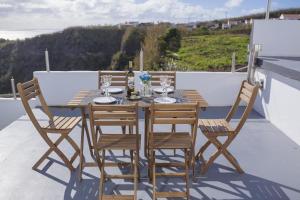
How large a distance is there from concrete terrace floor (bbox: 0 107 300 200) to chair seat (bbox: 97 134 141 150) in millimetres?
462

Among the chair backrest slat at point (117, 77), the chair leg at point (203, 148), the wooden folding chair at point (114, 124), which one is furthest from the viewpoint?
the chair backrest slat at point (117, 77)

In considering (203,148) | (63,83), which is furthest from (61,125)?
(63,83)

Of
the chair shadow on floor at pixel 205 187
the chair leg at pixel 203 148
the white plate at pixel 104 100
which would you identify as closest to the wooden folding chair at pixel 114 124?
the chair shadow on floor at pixel 205 187

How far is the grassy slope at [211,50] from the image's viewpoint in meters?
14.0

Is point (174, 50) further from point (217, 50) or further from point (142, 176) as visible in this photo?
point (142, 176)

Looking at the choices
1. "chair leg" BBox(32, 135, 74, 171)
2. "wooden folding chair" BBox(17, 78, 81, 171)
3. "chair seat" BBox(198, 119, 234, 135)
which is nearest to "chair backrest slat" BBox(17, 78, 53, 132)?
"wooden folding chair" BBox(17, 78, 81, 171)

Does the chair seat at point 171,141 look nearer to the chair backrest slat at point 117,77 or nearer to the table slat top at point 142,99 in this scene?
the table slat top at point 142,99

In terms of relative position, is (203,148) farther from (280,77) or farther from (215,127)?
(280,77)

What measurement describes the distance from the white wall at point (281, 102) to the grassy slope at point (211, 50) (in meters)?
8.15

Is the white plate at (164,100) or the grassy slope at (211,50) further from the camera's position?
the grassy slope at (211,50)

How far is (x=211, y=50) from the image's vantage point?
15.9 metres

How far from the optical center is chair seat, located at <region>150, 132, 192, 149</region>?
8.89 feet

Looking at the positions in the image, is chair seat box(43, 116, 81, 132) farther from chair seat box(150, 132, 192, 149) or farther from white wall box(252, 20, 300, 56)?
white wall box(252, 20, 300, 56)

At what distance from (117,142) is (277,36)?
13.9 feet
